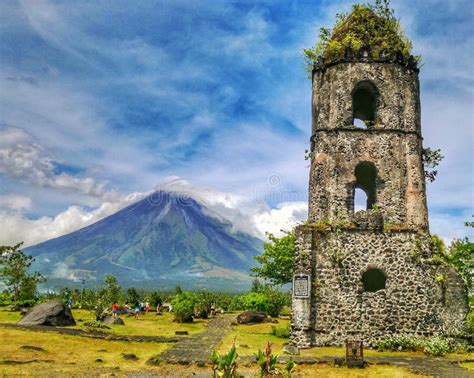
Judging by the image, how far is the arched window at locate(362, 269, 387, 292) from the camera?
1694 centimetres

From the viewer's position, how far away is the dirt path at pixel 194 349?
12153 millimetres

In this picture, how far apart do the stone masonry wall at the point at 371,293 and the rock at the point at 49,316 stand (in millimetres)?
9999

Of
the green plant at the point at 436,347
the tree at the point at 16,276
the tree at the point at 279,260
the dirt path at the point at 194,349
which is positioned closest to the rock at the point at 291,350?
the dirt path at the point at 194,349

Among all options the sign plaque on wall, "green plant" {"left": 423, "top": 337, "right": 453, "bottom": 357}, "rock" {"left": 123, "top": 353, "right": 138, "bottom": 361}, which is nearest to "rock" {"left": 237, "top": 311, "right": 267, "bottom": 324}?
the sign plaque on wall

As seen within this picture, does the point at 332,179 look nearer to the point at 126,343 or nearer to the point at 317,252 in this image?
the point at 317,252

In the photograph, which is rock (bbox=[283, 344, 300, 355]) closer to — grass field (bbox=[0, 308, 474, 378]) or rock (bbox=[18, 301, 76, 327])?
grass field (bbox=[0, 308, 474, 378])

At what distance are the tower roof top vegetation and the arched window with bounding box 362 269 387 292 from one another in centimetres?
795

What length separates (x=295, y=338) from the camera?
1505 cm

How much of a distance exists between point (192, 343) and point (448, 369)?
7959mm

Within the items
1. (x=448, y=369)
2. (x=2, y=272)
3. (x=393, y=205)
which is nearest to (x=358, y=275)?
(x=393, y=205)

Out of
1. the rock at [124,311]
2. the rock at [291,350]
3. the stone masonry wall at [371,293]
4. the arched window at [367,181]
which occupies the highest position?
the arched window at [367,181]

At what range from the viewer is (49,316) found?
747 inches

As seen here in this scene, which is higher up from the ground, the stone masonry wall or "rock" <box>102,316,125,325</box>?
the stone masonry wall

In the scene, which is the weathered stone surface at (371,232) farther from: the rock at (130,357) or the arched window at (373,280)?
the rock at (130,357)
